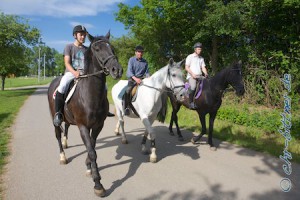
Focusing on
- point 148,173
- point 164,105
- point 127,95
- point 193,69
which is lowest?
point 148,173

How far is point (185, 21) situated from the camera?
1788 cm

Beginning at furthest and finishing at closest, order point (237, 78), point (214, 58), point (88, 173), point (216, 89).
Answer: point (214, 58), point (216, 89), point (237, 78), point (88, 173)

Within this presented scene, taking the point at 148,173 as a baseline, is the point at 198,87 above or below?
above

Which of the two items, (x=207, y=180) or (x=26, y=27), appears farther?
(x=26, y=27)

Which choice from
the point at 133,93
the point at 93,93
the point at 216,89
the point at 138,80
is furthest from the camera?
the point at 216,89

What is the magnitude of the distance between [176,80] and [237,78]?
6.56 feet

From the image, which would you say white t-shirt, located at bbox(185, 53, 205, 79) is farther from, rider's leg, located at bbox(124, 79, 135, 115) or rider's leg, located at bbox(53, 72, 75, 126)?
rider's leg, located at bbox(53, 72, 75, 126)

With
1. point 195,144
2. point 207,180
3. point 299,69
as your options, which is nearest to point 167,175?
point 207,180

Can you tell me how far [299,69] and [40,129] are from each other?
1069 cm

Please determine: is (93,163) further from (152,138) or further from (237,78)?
(237,78)

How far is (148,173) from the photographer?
521 cm

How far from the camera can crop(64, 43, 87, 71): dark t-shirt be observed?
504 cm

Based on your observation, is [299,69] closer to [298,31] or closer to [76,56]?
[298,31]

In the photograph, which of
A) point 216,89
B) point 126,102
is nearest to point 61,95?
point 126,102
